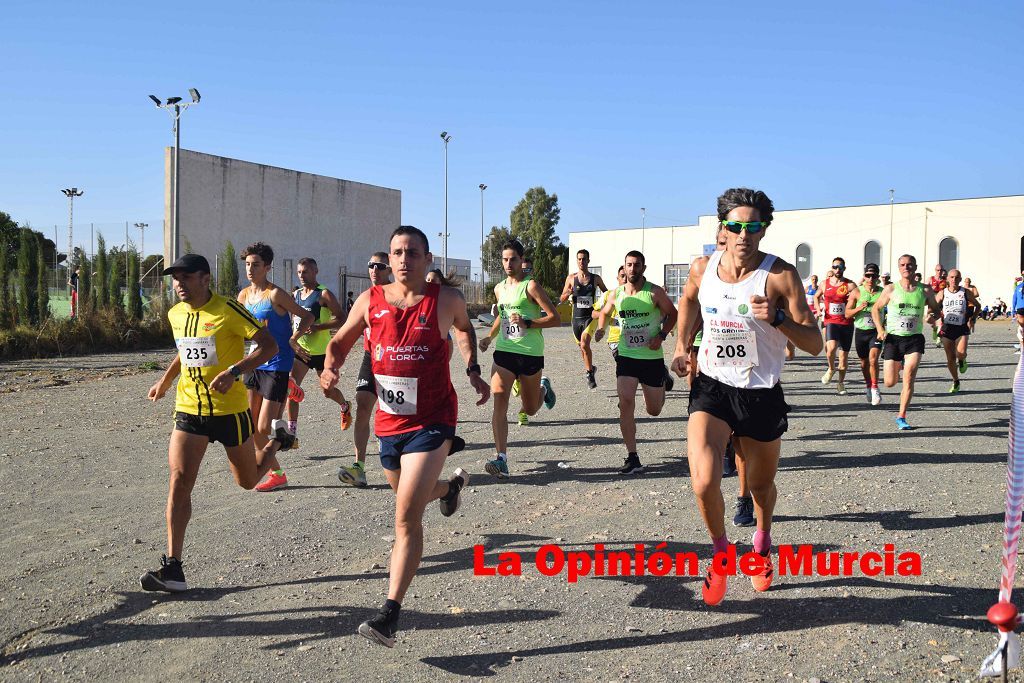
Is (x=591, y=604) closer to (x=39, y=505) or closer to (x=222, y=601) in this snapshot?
(x=222, y=601)

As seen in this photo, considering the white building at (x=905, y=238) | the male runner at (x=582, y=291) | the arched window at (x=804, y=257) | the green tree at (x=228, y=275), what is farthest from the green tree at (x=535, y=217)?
the male runner at (x=582, y=291)

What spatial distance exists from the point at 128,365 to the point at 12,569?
15.1 meters

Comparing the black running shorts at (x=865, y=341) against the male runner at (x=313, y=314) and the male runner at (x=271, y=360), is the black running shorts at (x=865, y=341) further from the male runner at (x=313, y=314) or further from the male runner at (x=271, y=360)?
the male runner at (x=271, y=360)

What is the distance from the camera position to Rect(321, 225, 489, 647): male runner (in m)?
4.27

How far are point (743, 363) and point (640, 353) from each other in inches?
144

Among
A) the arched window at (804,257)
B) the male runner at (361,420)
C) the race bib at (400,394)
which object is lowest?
the male runner at (361,420)

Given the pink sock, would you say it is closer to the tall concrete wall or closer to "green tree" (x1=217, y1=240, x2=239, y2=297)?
"green tree" (x1=217, y1=240, x2=239, y2=297)

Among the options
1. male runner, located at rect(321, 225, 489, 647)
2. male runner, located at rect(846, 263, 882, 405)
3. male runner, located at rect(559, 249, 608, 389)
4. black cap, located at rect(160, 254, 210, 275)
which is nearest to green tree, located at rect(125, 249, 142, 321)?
male runner, located at rect(559, 249, 608, 389)

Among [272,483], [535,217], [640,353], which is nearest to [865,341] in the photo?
[640,353]

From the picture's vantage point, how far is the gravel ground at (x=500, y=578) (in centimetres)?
399

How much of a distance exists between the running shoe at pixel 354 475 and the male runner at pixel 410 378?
9.27 ft

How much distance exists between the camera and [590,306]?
16.7 metres

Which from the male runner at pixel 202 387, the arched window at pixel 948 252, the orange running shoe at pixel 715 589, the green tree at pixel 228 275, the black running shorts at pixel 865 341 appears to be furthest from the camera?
the arched window at pixel 948 252

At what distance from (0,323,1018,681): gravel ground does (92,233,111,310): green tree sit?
15.8 m
